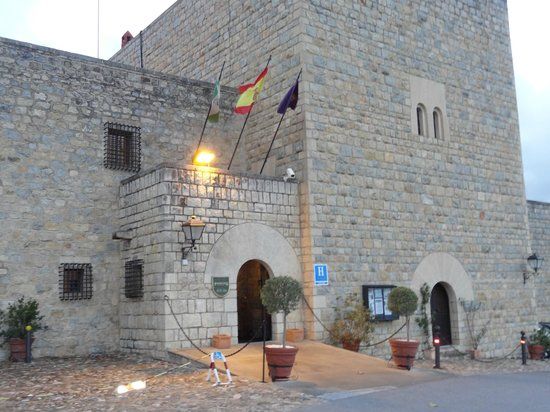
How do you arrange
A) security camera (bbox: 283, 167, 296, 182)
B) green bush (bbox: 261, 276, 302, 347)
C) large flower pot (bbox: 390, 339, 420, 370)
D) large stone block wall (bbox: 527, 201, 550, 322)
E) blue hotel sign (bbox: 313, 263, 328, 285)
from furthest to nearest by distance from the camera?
large stone block wall (bbox: 527, 201, 550, 322) < security camera (bbox: 283, 167, 296, 182) < blue hotel sign (bbox: 313, 263, 328, 285) < large flower pot (bbox: 390, 339, 420, 370) < green bush (bbox: 261, 276, 302, 347)

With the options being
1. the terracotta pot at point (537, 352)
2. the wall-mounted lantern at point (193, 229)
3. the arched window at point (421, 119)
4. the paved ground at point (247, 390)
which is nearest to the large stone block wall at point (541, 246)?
the terracotta pot at point (537, 352)

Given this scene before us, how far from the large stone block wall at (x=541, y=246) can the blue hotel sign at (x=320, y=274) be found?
10758 millimetres

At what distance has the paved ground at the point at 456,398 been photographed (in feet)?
24.8

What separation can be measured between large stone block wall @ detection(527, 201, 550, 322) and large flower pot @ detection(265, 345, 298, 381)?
13938mm

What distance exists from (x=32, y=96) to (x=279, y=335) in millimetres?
6514

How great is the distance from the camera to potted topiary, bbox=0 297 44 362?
11000mm

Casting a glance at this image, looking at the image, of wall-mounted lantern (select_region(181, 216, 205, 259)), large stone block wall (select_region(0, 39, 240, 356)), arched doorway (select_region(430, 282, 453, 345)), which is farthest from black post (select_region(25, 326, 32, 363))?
arched doorway (select_region(430, 282, 453, 345))

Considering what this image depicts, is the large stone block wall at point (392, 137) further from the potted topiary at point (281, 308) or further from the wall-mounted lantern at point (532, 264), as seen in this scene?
the potted topiary at point (281, 308)

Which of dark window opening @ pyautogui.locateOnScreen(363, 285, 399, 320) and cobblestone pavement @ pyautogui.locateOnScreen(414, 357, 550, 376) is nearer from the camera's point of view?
cobblestone pavement @ pyautogui.locateOnScreen(414, 357, 550, 376)

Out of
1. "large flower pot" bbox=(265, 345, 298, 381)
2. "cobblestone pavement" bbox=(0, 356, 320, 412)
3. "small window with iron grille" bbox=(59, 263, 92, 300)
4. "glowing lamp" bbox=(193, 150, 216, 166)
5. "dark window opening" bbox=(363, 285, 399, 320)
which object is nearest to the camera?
"cobblestone pavement" bbox=(0, 356, 320, 412)

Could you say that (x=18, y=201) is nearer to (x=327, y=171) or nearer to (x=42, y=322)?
(x=42, y=322)

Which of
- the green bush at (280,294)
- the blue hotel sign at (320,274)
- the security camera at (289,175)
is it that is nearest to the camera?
the green bush at (280,294)

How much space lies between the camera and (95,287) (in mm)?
12266

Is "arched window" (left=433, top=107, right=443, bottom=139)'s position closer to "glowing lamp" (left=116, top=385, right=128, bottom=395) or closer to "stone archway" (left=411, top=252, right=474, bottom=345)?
"stone archway" (left=411, top=252, right=474, bottom=345)
